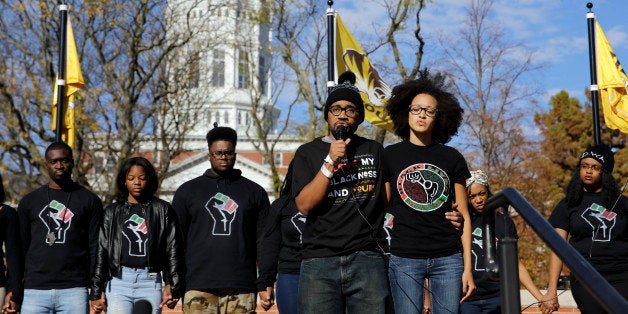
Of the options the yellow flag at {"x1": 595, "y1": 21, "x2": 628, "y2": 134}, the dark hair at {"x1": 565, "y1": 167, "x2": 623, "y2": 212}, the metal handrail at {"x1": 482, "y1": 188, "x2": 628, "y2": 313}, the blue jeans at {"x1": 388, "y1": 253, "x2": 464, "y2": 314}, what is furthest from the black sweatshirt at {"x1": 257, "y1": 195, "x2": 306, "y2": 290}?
the yellow flag at {"x1": 595, "y1": 21, "x2": 628, "y2": 134}

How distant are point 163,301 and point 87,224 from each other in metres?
1.10

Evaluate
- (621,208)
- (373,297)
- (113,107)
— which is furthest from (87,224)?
(113,107)

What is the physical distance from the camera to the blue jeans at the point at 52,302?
6703 mm

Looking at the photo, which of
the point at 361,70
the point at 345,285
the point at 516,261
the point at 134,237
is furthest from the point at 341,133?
the point at 361,70

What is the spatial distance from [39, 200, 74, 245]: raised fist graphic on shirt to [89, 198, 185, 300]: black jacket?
342mm

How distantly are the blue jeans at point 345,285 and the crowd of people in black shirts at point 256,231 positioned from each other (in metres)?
0.43

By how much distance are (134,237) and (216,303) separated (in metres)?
0.93

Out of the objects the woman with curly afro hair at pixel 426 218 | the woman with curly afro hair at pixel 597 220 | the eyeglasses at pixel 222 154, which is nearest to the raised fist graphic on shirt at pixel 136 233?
the eyeglasses at pixel 222 154

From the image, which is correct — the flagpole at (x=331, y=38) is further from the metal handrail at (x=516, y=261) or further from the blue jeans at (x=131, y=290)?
the metal handrail at (x=516, y=261)

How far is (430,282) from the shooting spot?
5.05 metres

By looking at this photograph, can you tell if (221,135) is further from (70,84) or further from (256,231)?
(70,84)

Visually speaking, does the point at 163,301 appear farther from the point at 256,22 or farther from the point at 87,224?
the point at 256,22

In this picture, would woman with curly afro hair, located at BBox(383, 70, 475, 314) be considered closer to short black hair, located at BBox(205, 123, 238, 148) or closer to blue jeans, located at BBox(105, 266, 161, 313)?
short black hair, located at BBox(205, 123, 238, 148)

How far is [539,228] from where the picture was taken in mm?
3105
